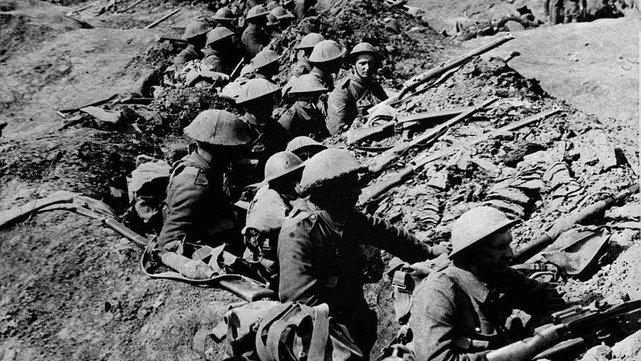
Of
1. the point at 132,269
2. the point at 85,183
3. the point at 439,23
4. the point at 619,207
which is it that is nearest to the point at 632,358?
the point at 619,207

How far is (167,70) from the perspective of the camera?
12.1 meters

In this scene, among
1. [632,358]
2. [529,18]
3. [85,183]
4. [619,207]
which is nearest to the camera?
[632,358]

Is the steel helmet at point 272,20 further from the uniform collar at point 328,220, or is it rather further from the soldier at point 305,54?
the uniform collar at point 328,220

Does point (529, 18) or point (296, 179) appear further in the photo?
point (529, 18)

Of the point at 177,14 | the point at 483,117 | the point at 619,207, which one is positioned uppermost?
the point at 619,207

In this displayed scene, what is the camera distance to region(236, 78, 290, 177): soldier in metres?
7.19

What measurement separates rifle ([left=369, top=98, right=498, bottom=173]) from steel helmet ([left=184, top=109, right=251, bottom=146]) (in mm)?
2080

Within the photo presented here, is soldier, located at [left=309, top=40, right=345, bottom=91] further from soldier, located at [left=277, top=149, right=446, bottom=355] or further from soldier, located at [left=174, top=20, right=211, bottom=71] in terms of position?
soldier, located at [left=277, top=149, right=446, bottom=355]

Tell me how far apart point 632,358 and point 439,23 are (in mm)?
14917

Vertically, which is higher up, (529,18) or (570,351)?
(570,351)

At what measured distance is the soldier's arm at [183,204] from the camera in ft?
16.5

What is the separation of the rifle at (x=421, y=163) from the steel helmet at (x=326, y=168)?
2404 mm

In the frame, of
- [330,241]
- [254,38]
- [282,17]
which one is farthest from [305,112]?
[282,17]

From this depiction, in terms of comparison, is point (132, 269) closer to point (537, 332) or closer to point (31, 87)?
Answer: point (537, 332)
